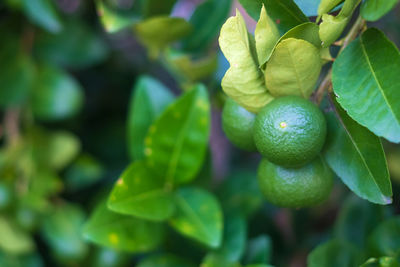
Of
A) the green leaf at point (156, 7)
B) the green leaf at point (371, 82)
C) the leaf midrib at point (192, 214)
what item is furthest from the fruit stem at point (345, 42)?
the green leaf at point (156, 7)

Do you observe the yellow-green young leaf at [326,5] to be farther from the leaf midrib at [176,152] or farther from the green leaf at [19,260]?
the green leaf at [19,260]

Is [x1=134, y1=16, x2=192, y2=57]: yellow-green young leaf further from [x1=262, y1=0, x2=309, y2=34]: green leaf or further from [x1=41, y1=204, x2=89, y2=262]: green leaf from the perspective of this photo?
[x1=41, y1=204, x2=89, y2=262]: green leaf

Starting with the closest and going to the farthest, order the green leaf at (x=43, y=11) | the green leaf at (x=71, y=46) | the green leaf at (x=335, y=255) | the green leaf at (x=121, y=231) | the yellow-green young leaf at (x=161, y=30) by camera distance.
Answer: the green leaf at (x=335, y=255) → the green leaf at (x=121, y=231) → the yellow-green young leaf at (x=161, y=30) → the green leaf at (x=43, y=11) → the green leaf at (x=71, y=46)

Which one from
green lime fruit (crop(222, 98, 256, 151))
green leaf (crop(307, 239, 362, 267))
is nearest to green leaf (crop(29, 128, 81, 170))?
green lime fruit (crop(222, 98, 256, 151))

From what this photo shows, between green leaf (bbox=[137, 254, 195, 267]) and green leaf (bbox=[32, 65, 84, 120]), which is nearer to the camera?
green leaf (bbox=[137, 254, 195, 267])

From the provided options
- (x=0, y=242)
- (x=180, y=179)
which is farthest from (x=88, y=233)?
(x=0, y=242)

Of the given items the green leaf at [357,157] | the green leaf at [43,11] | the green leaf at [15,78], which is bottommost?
the green leaf at [15,78]

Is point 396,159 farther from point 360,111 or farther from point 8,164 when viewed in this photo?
point 8,164
